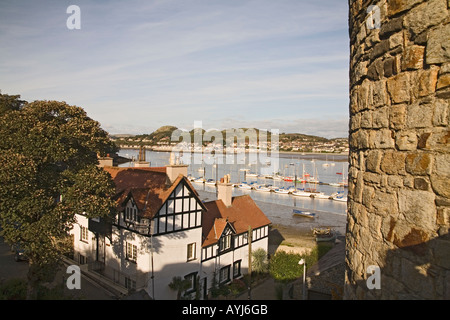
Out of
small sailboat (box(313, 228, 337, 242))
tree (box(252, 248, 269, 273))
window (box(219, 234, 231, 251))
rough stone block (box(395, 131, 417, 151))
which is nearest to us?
rough stone block (box(395, 131, 417, 151))

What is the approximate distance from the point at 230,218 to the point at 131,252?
25.8 ft

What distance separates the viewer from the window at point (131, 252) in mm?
17391

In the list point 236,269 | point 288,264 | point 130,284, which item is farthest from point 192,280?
point 288,264

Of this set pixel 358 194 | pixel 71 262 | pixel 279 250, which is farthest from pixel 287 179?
pixel 358 194

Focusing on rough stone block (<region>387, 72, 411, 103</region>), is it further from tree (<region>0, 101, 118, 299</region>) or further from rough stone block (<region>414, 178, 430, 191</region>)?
tree (<region>0, 101, 118, 299</region>)

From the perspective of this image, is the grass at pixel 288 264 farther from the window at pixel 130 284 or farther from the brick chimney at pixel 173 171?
the brick chimney at pixel 173 171

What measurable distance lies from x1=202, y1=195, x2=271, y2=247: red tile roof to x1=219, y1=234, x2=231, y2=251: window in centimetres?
68

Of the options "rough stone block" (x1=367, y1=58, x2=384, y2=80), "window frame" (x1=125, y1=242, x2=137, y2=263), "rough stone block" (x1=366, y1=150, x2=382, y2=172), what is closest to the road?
"window frame" (x1=125, y1=242, x2=137, y2=263)

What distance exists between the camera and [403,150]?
303cm

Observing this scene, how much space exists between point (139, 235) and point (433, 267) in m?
15.8

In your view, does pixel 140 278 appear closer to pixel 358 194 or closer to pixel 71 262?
pixel 71 262

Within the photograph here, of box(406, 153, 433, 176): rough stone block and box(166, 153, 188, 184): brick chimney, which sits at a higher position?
box(406, 153, 433, 176): rough stone block

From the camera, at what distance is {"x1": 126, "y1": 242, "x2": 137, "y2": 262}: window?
17391 millimetres
